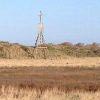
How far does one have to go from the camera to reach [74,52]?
84000 mm

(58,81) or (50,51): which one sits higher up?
(50,51)

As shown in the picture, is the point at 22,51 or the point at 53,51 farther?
the point at 53,51

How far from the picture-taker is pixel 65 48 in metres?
88.0

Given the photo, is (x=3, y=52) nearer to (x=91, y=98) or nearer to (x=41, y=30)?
(x=41, y=30)

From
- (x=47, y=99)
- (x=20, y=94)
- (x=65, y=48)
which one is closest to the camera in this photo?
(x=47, y=99)

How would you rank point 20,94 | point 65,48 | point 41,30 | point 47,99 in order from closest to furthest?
point 47,99, point 20,94, point 41,30, point 65,48

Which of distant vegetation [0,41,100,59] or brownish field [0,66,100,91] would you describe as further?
distant vegetation [0,41,100,59]

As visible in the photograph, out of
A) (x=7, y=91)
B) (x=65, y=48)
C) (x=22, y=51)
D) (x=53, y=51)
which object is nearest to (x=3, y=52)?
(x=22, y=51)

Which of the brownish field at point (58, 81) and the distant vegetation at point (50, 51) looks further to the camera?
the distant vegetation at point (50, 51)

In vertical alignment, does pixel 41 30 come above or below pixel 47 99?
above

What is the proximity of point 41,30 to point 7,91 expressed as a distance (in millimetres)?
51941

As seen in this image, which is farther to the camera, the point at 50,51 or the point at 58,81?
the point at 50,51

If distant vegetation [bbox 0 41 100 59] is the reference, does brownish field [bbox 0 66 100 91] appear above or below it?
below

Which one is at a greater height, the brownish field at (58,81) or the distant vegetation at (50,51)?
the distant vegetation at (50,51)
